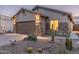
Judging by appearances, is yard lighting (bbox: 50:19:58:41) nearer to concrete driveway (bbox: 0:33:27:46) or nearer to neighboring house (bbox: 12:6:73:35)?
neighboring house (bbox: 12:6:73:35)

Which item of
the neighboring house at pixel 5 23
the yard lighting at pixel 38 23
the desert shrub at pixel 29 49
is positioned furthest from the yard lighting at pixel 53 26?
the neighboring house at pixel 5 23

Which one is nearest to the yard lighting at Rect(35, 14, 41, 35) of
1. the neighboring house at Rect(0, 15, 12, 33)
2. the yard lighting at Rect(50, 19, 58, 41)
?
the yard lighting at Rect(50, 19, 58, 41)

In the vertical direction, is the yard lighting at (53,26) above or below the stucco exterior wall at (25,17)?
below

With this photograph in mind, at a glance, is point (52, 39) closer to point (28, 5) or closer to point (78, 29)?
point (78, 29)

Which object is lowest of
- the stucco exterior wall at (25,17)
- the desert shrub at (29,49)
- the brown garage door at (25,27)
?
the desert shrub at (29,49)

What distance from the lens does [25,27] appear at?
110 inches

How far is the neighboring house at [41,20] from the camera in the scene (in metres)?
2.64

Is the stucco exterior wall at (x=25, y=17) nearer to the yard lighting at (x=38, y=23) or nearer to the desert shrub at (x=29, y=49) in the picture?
the yard lighting at (x=38, y=23)

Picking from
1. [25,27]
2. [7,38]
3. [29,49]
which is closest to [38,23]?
[25,27]

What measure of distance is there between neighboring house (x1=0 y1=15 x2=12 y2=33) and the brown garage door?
14 centimetres

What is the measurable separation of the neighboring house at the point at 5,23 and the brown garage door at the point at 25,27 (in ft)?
0.45
